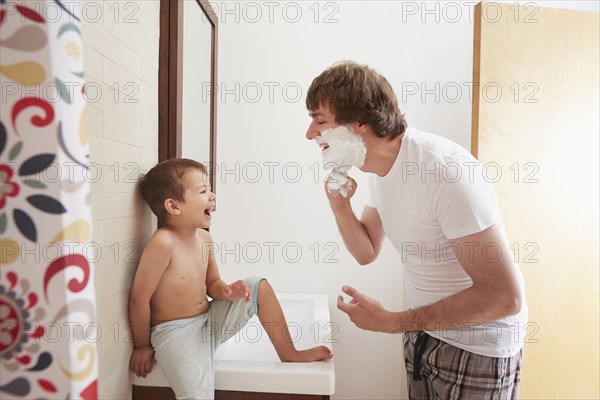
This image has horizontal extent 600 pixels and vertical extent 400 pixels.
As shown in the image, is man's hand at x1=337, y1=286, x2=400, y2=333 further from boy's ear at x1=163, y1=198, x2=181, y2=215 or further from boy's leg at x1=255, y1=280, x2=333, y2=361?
boy's ear at x1=163, y1=198, x2=181, y2=215

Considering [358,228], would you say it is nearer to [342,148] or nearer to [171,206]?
[342,148]

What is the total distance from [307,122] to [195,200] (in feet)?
3.18

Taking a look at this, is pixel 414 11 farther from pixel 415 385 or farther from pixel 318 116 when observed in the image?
pixel 415 385

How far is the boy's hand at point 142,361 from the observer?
924mm

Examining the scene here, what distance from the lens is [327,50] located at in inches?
74.4

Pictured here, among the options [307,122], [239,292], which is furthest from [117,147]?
[307,122]

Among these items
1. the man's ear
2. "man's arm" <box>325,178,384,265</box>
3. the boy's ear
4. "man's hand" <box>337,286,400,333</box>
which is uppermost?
the man's ear

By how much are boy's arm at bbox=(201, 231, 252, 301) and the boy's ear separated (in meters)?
0.14

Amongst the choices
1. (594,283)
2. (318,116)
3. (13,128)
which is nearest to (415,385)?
(318,116)

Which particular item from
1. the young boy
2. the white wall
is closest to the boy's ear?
the young boy

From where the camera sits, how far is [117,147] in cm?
84

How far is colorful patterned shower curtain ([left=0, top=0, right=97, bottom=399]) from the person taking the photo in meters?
0.30

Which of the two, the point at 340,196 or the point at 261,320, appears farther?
the point at 340,196

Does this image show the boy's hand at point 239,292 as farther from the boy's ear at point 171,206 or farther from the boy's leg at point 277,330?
the boy's ear at point 171,206
